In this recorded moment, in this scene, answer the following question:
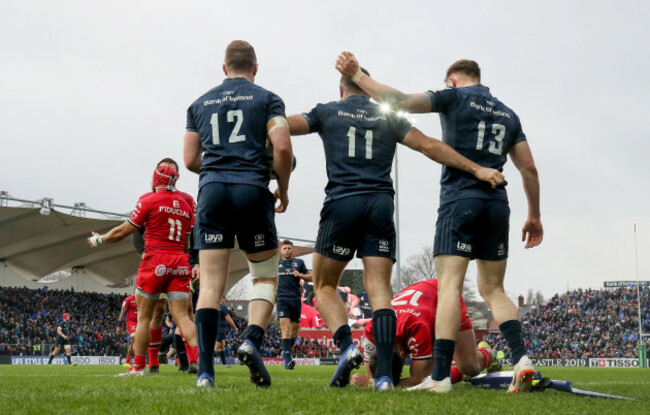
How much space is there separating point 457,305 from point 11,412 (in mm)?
2961

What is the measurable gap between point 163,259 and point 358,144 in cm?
356

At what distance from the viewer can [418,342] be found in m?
5.59

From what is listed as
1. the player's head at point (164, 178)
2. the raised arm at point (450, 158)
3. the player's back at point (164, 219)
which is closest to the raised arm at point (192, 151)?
the raised arm at point (450, 158)

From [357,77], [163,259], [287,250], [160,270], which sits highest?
[357,77]

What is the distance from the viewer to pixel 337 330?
193 inches

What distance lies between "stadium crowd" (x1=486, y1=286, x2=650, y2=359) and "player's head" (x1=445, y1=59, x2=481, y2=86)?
38.0 m

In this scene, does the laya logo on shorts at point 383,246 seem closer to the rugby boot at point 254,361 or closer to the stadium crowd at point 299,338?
the rugby boot at point 254,361

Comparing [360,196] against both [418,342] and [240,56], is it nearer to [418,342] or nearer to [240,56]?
[240,56]

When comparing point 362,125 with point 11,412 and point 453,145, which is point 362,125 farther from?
point 11,412

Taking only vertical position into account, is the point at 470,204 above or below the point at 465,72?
below

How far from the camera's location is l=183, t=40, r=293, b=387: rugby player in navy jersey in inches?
182

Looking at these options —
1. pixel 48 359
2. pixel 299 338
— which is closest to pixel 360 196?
pixel 48 359

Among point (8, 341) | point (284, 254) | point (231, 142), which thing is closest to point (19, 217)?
point (8, 341)

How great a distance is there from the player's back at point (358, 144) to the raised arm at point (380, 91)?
0.27 m
